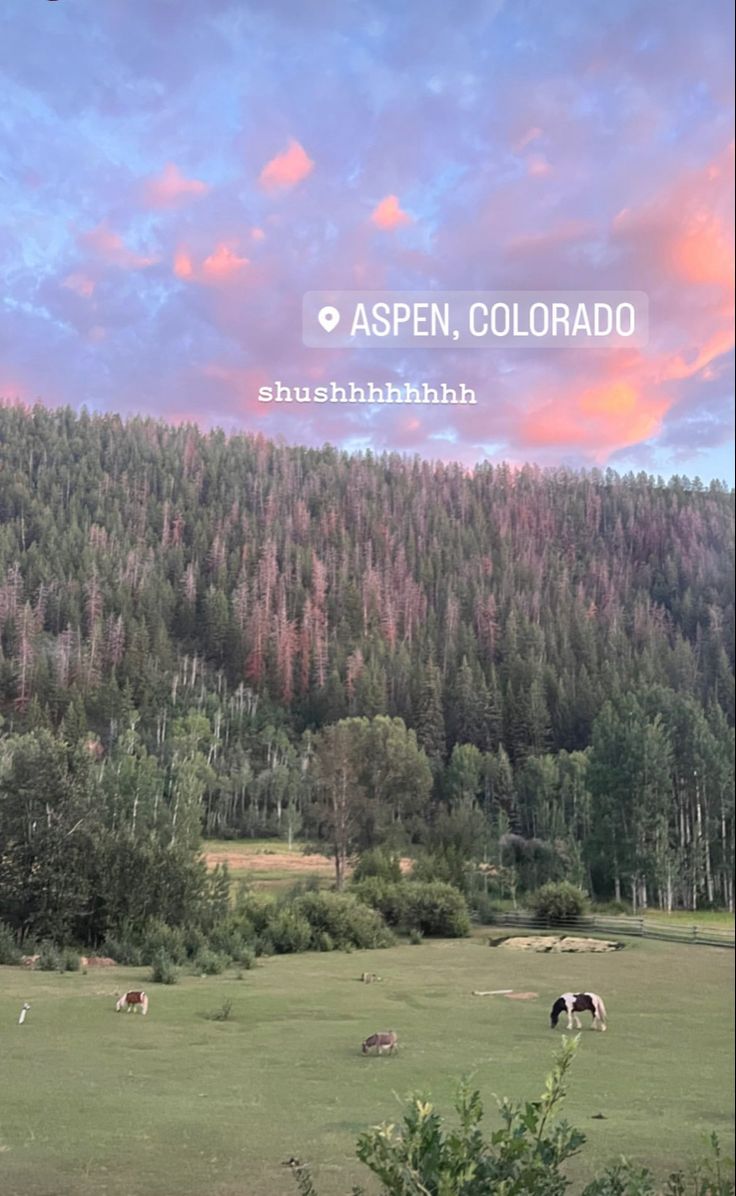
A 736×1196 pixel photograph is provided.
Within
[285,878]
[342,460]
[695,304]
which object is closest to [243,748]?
[285,878]

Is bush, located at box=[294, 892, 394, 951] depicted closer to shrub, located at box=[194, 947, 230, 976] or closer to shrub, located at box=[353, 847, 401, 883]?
shrub, located at box=[353, 847, 401, 883]

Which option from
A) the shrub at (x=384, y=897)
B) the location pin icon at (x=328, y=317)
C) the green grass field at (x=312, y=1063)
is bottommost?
the green grass field at (x=312, y=1063)

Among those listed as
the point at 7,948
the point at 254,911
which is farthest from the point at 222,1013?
the point at 7,948

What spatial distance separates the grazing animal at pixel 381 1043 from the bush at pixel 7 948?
4.14 ft

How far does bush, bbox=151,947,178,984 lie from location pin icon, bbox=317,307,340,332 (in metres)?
2.57

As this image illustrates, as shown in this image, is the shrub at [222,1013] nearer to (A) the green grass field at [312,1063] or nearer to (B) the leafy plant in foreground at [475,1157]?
(A) the green grass field at [312,1063]

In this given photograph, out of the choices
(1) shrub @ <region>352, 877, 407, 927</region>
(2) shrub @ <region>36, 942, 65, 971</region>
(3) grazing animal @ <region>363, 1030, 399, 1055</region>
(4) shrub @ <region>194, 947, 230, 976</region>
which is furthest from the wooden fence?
(2) shrub @ <region>36, 942, 65, 971</region>

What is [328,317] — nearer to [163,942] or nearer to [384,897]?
[384,897]

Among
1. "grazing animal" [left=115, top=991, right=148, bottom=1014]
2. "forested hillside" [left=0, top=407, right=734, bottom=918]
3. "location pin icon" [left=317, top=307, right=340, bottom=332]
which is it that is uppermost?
"location pin icon" [left=317, top=307, right=340, bottom=332]

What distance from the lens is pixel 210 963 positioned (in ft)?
11.4

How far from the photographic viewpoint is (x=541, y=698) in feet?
13.7

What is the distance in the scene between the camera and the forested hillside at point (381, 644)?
3643 mm

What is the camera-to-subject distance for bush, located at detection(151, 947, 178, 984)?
3287 millimetres

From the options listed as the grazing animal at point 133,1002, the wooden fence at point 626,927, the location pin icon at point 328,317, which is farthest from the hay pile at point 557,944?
the location pin icon at point 328,317
